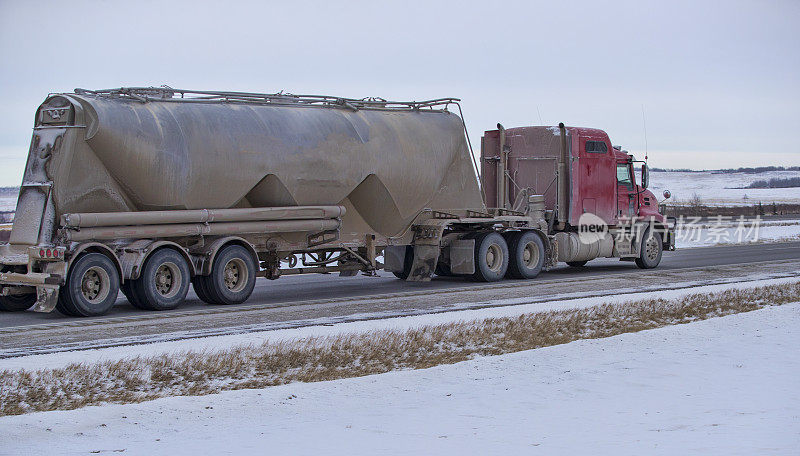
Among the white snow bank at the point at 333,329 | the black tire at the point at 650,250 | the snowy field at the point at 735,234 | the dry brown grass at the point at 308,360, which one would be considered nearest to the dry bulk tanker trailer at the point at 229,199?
the white snow bank at the point at 333,329

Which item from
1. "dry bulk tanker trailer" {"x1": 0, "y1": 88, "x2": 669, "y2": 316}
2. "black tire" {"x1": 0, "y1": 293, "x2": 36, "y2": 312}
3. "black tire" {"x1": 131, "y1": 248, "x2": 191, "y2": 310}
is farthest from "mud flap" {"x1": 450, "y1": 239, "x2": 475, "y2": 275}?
"black tire" {"x1": 0, "y1": 293, "x2": 36, "y2": 312}

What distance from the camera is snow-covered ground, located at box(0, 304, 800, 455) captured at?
27.0 feet

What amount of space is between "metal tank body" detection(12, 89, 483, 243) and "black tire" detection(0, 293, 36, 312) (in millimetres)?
1307

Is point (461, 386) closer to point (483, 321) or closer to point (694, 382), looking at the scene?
point (694, 382)

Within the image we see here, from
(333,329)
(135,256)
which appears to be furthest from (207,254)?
(333,329)

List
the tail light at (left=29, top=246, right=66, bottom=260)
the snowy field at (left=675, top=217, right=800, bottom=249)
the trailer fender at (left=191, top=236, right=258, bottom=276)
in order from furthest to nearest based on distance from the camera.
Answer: the snowy field at (left=675, top=217, right=800, bottom=249) < the trailer fender at (left=191, top=236, right=258, bottom=276) < the tail light at (left=29, top=246, right=66, bottom=260)

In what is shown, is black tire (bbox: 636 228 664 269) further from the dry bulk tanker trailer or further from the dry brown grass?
the dry brown grass

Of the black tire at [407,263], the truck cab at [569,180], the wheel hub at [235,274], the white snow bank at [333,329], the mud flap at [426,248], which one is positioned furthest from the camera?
the truck cab at [569,180]

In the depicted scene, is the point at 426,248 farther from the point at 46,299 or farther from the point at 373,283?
the point at 46,299

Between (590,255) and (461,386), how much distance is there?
14704 millimetres

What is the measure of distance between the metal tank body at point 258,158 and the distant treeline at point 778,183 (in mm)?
161602

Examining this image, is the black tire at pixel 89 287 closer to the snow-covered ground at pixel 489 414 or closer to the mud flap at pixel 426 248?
the snow-covered ground at pixel 489 414

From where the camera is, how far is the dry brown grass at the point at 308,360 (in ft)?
33.9

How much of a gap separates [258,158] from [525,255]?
24.4 feet
